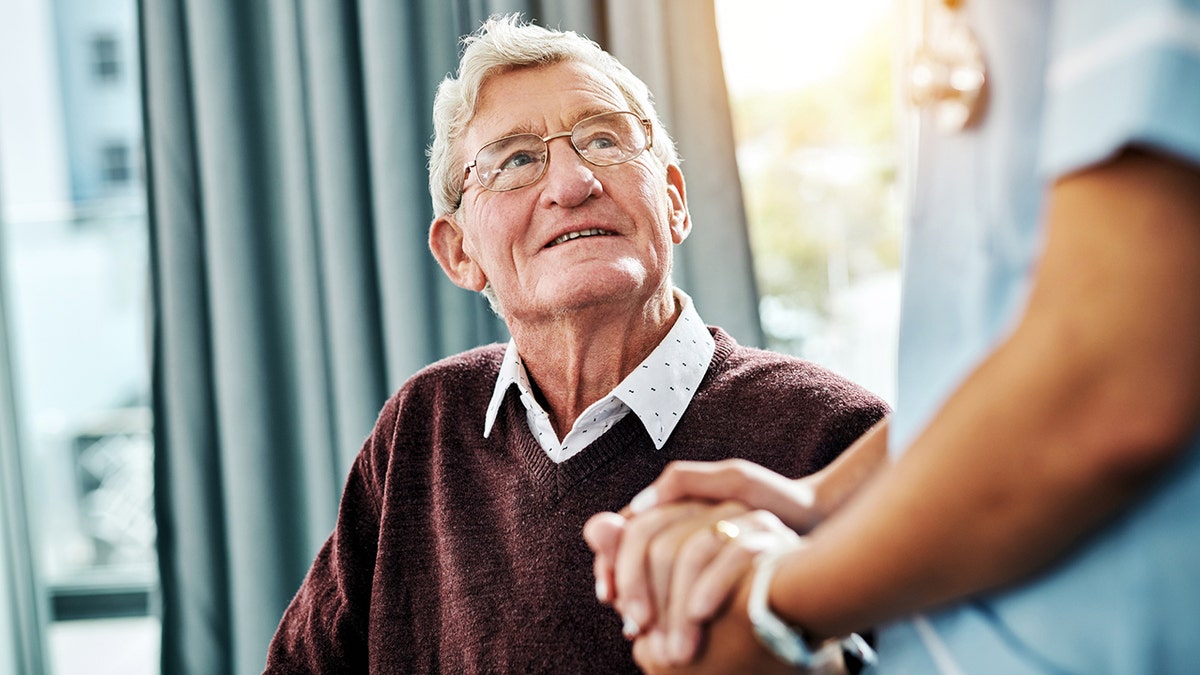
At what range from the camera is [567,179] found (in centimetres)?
135

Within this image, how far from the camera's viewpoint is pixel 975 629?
1.77ft

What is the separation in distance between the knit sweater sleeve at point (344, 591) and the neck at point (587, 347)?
0.84 ft

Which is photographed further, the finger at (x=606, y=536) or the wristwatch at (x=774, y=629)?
the finger at (x=606, y=536)

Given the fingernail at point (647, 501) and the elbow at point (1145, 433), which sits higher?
the elbow at point (1145, 433)

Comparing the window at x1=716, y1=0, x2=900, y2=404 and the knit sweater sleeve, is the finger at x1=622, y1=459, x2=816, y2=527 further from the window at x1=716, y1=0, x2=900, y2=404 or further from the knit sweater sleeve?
the window at x1=716, y1=0, x2=900, y2=404

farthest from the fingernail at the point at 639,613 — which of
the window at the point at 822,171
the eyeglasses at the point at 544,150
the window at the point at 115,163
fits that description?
the window at the point at 115,163

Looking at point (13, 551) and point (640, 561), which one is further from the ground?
point (640, 561)

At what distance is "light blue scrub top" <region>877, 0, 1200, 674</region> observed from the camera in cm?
39

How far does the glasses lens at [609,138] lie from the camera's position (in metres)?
1.39

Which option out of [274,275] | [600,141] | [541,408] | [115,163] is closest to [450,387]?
[541,408]

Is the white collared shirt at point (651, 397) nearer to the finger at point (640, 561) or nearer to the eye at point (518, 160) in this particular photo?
the eye at point (518, 160)

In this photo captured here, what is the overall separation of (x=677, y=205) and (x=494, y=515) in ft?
1.95

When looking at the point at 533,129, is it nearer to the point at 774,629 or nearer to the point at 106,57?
the point at 774,629

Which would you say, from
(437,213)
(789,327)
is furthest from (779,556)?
(789,327)
